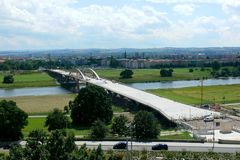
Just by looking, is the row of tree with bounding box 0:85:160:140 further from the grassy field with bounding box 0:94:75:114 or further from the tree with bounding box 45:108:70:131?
the grassy field with bounding box 0:94:75:114

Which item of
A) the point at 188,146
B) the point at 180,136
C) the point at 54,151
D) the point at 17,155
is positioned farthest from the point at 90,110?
the point at 17,155

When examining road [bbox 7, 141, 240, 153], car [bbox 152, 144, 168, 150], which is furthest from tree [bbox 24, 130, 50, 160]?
car [bbox 152, 144, 168, 150]

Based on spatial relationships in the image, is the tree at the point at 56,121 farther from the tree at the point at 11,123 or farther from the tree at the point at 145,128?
the tree at the point at 145,128

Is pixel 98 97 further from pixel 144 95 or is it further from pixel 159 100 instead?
pixel 144 95

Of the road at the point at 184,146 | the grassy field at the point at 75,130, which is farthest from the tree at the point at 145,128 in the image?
Result: the road at the point at 184,146

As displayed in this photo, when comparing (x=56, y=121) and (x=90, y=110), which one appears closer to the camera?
(x=56, y=121)

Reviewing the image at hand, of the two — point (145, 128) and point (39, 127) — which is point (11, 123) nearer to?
point (39, 127)
